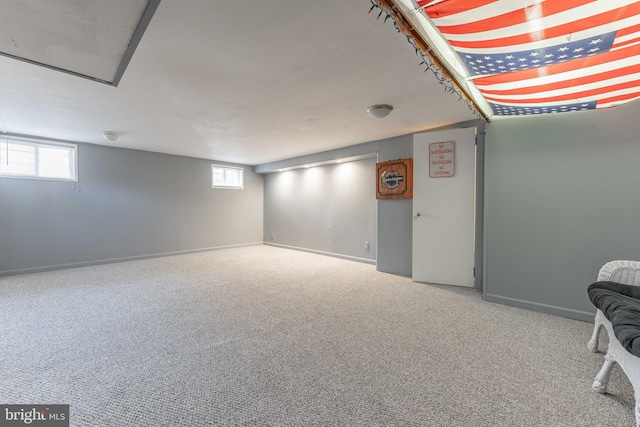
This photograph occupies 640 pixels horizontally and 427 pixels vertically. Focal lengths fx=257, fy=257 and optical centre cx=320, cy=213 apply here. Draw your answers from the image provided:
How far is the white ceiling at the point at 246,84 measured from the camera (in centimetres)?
159

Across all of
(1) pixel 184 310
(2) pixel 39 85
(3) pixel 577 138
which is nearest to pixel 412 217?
(3) pixel 577 138

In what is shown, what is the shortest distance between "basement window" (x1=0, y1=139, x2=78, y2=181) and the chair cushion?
7.02 m

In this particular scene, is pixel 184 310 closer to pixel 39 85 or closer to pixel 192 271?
pixel 192 271

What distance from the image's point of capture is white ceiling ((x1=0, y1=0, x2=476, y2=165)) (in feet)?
5.21

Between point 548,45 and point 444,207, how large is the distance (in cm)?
232

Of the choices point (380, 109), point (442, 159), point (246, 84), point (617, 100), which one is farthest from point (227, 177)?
point (617, 100)

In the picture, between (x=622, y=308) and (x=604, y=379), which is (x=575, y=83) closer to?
(x=622, y=308)

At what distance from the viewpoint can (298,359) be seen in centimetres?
188

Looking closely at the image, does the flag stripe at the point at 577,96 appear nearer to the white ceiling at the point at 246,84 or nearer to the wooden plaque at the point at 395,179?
the white ceiling at the point at 246,84

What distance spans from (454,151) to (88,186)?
6355 mm

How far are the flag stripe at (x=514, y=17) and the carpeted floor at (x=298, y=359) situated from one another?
2063 mm

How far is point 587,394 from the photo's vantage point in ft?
4.99

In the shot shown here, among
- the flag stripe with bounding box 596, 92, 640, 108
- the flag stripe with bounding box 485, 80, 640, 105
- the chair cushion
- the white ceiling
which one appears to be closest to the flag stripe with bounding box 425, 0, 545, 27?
the white ceiling

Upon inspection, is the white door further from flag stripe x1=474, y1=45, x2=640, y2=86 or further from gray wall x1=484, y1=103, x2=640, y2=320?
flag stripe x1=474, y1=45, x2=640, y2=86
